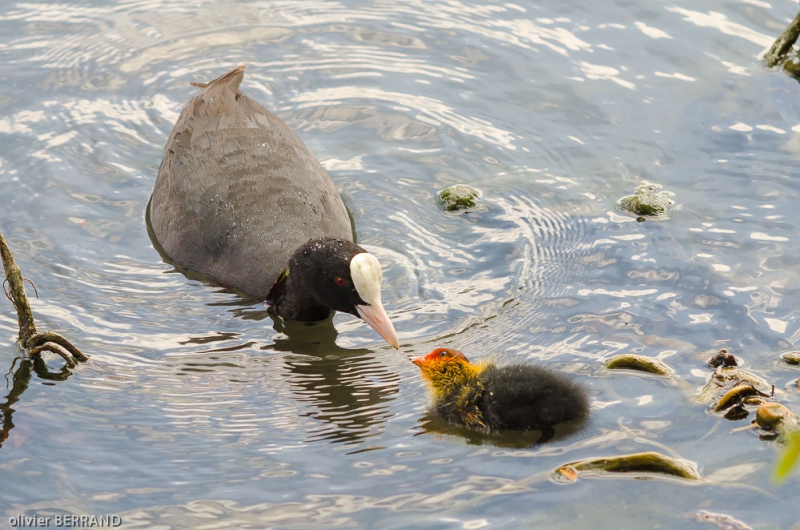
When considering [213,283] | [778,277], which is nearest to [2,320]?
[213,283]

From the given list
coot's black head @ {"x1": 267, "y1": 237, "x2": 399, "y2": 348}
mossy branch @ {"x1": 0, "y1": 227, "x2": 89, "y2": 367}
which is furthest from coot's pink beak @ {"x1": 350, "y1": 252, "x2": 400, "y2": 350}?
mossy branch @ {"x1": 0, "y1": 227, "x2": 89, "y2": 367}

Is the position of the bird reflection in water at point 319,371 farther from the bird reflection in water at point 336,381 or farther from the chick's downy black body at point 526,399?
the chick's downy black body at point 526,399

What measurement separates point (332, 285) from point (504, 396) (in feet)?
5.28

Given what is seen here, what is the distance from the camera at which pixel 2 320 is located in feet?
19.4

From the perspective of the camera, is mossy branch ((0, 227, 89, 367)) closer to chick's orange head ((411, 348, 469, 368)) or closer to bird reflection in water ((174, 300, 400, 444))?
bird reflection in water ((174, 300, 400, 444))

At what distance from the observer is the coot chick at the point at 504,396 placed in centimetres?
472

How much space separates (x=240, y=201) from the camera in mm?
6613

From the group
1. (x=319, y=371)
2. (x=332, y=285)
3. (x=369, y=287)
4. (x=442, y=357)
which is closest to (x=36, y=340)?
(x=319, y=371)

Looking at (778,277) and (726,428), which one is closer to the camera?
(726,428)

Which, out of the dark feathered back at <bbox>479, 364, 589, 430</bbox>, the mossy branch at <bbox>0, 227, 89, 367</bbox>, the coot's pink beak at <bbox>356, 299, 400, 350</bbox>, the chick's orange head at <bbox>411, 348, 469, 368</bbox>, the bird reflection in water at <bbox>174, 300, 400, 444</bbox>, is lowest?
the mossy branch at <bbox>0, 227, 89, 367</bbox>

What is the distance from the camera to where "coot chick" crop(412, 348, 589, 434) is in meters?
4.72

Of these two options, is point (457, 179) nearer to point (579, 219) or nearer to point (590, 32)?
point (579, 219)

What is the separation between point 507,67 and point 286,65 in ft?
6.16

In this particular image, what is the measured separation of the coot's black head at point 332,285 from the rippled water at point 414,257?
0.16 metres
